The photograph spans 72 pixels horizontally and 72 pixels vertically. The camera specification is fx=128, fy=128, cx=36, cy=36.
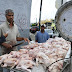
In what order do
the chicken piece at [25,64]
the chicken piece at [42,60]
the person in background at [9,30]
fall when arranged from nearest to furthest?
the chicken piece at [25,64]
the chicken piece at [42,60]
the person in background at [9,30]

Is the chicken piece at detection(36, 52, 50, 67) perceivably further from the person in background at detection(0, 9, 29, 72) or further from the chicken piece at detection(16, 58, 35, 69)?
the person in background at detection(0, 9, 29, 72)

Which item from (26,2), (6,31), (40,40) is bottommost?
(40,40)

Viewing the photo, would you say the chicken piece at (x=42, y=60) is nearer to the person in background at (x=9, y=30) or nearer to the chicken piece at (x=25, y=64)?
the chicken piece at (x=25, y=64)

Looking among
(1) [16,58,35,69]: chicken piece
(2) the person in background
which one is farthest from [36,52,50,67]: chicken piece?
(2) the person in background

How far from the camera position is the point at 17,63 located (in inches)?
92.5

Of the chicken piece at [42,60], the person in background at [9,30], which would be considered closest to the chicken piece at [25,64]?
the chicken piece at [42,60]

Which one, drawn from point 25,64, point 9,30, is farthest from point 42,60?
point 9,30

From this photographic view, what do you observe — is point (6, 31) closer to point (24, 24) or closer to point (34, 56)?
point (34, 56)

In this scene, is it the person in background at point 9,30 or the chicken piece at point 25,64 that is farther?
the person in background at point 9,30

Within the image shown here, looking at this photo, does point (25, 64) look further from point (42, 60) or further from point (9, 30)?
point (9, 30)

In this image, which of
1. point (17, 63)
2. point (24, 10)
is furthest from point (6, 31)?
point (24, 10)

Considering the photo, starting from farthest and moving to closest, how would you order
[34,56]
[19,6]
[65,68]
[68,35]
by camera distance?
1. [19,6]
2. [34,56]
3. [68,35]
4. [65,68]

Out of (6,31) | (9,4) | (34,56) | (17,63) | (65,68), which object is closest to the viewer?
(65,68)

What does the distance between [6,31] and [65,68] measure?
2614 millimetres
